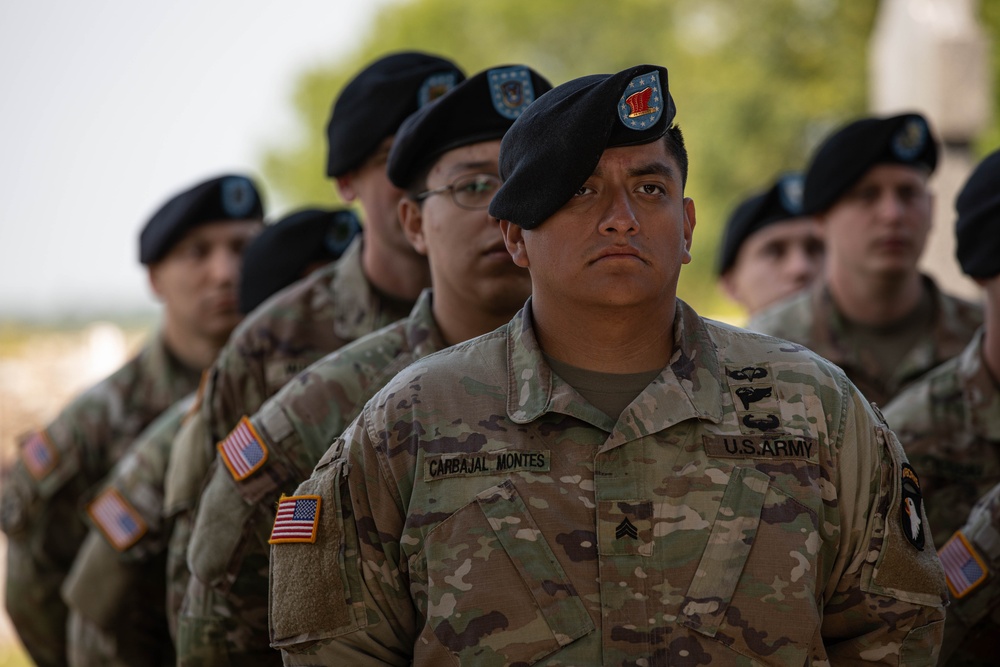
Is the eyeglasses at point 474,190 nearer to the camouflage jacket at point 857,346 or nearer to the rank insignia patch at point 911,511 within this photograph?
the rank insignia patch at point 911,511

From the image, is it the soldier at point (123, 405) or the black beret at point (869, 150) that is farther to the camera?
the soldier at point (123, 405)

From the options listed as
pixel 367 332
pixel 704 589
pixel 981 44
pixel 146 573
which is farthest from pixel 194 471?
pixel 981 44

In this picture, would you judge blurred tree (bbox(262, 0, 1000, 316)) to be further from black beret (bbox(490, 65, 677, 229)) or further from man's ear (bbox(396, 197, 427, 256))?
black beret (bbox(490, 65, 677, 229))

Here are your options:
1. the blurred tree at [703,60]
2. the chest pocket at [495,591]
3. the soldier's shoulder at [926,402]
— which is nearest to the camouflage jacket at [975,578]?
the soldier's shoulder at [926,402]

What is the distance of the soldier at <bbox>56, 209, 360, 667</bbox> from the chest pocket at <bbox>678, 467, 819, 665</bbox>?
3.28 m

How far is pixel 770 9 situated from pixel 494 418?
31328 mm

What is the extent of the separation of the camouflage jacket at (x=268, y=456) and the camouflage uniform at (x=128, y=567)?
5.30 feet

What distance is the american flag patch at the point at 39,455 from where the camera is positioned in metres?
6.62

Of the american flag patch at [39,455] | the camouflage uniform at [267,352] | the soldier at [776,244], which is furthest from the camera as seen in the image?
the soldier at [776,244]

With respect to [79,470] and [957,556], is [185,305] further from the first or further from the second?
[957,556]

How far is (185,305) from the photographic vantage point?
21.9ft

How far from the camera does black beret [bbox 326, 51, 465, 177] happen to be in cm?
487

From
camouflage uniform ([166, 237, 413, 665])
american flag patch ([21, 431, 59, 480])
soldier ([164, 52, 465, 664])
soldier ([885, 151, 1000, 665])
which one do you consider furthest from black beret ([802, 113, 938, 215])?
american flag patch ([21, 431, 59, 480])

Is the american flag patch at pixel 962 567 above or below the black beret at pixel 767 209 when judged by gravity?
below
